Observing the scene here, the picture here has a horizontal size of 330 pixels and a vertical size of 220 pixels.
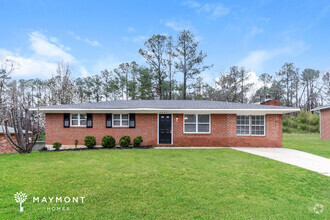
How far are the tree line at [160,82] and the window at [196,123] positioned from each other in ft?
44.1

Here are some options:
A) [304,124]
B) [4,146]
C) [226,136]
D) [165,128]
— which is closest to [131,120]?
[165,128]

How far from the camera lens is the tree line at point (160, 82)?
2223cm

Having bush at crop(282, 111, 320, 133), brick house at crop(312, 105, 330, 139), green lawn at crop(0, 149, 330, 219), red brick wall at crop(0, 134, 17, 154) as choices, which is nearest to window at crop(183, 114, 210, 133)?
green lawn at crop(0, 149, 330, 219)

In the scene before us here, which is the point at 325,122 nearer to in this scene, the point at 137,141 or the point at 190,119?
the point at 190,119

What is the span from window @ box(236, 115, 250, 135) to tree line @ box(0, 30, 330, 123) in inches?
537

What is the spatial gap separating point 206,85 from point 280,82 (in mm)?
20633

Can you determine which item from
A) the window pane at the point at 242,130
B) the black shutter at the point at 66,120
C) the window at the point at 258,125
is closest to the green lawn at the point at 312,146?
the window at the point at 258,125

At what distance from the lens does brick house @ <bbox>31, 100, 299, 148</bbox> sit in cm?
1071

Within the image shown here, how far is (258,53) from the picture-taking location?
18891 millimetres

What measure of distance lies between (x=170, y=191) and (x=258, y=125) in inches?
376

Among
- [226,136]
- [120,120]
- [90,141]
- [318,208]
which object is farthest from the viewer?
[120,120]

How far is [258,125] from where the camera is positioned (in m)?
10.8

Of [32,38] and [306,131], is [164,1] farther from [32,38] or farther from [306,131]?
[306,131]

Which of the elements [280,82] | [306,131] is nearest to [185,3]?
[306,131]
